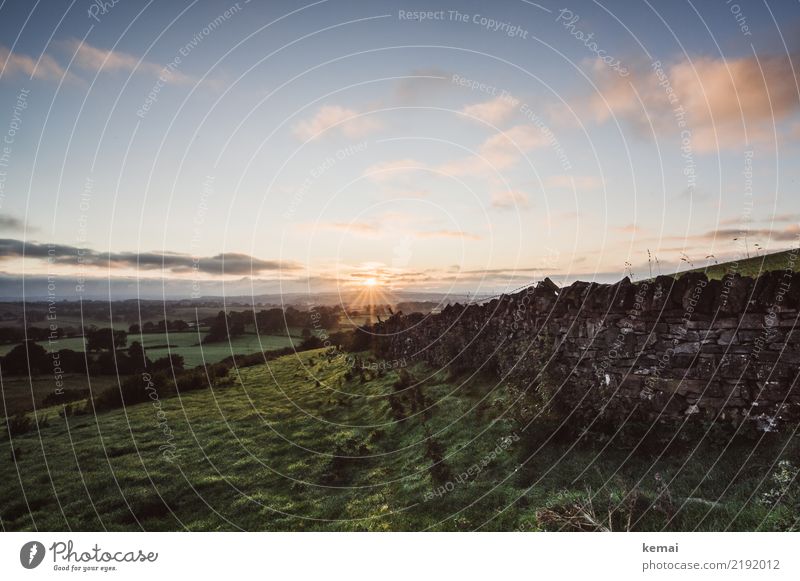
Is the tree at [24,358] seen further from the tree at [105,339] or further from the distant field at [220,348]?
the distant field at [220,348]

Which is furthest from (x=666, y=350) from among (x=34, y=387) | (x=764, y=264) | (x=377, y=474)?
(x=34, y=387)

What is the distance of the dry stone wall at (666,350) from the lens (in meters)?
7.55

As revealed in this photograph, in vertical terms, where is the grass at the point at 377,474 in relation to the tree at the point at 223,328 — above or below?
below

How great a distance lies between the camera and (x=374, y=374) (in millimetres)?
16594

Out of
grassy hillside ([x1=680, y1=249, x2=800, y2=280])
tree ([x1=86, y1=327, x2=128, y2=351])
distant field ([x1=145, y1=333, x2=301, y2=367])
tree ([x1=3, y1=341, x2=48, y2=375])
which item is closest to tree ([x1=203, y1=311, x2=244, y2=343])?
distant field ([x1=145, y1=333, x2=301, y2=367])

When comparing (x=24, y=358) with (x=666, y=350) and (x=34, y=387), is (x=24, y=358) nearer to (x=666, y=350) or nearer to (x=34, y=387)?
(x=34, y=387)

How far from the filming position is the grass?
720cm

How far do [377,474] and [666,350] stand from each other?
6696 mm

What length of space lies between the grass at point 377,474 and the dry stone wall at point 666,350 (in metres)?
0.68

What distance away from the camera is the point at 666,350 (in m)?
8.57

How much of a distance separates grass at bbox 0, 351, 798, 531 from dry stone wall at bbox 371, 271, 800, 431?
0.68 meters

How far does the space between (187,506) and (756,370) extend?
37.3 feet

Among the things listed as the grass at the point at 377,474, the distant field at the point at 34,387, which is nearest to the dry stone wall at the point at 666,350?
the grass at the point at 377,474
